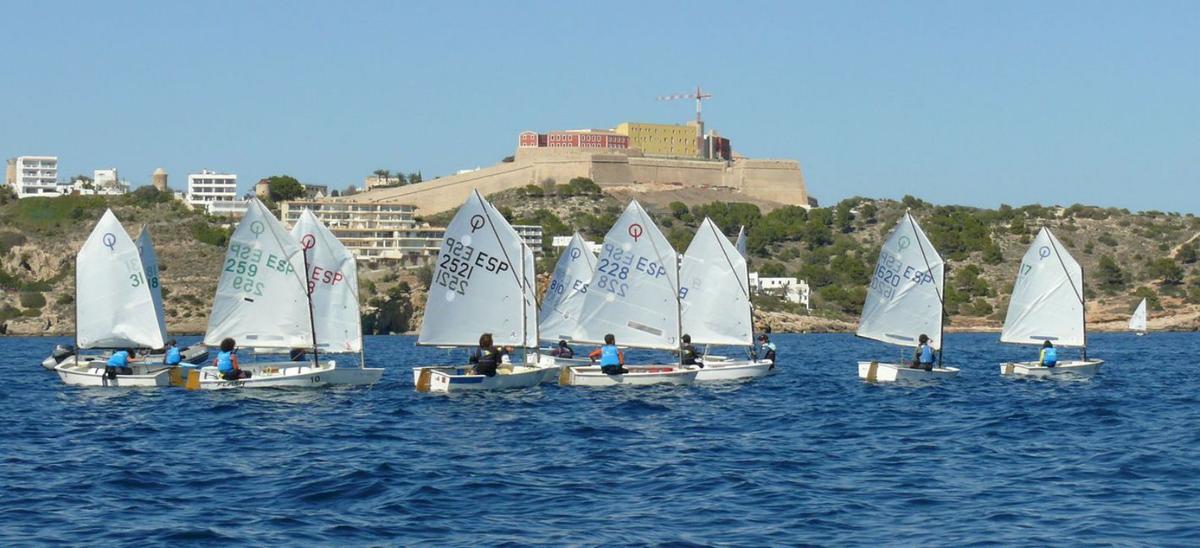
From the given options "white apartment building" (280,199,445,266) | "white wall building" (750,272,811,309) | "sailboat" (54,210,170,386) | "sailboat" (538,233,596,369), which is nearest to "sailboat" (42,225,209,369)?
"sailboat" (54,210,170,386)

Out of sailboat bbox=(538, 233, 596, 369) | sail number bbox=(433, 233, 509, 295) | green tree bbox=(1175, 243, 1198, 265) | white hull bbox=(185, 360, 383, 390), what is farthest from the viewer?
green tree bbox=(1175, 243, 1198, 265)

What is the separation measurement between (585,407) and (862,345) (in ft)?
182

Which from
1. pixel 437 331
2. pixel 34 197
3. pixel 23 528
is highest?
pixel 34 197

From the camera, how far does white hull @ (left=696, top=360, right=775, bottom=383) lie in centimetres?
4781

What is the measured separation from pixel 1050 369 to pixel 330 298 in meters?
21.9

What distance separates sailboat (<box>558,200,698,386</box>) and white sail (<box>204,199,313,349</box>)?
7932 mm

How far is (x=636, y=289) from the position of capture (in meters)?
46.8

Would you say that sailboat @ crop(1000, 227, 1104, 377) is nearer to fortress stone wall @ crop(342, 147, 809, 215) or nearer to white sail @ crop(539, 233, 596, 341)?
white sail @ crop(539, 233, 596, 341)

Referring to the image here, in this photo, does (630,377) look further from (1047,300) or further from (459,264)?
(1047,300)

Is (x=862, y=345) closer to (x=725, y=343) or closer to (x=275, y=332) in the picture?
(x=725, y=343)

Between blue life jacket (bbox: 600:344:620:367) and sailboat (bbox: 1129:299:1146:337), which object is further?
sailboat (bbox: 1129:299:1146:337)

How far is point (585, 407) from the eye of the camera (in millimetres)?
39406

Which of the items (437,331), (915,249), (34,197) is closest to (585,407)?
(437,331)

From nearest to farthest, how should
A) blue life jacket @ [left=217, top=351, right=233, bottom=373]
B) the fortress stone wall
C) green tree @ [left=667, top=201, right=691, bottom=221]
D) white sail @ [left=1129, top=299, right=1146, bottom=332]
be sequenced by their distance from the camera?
blue life jacket @ [left=217, top=351, right=233, bottom=373], white sail @ [left=1129, top=299, right=1146, bottom=332], green tree @ [left=667, top=201, right=691, bottom=221], the fortress stone wall
